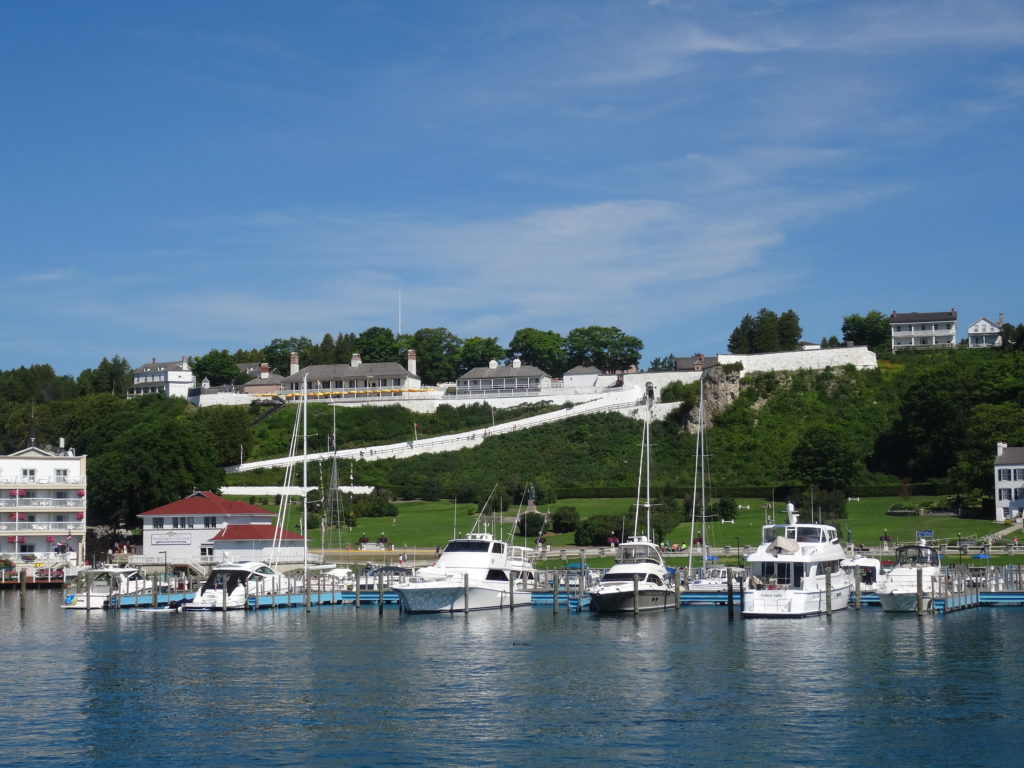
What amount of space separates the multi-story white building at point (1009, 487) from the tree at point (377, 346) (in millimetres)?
103053

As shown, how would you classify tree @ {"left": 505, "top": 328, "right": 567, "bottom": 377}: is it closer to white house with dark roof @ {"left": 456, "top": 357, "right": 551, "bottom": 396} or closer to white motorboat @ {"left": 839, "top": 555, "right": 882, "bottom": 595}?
white house with dark roof @ {"left": 456, "top": 357, "right": 551, "bottom": 396}

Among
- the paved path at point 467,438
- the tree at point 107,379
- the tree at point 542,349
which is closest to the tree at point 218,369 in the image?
the tree at point 107,379

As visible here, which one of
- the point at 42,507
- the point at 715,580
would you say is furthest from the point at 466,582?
the point at 42,507

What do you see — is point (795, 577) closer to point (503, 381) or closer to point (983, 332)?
point (503, 381)

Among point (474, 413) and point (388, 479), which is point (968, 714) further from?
point (474, 413)

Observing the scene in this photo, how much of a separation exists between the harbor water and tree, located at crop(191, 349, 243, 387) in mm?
134422

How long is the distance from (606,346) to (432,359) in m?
25.4

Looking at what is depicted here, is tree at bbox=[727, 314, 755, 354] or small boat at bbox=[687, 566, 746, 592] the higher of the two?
tree at bbox=[727, 314, 755, 354]

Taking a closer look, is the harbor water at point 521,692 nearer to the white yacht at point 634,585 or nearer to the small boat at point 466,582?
the white yacht at point 634,585

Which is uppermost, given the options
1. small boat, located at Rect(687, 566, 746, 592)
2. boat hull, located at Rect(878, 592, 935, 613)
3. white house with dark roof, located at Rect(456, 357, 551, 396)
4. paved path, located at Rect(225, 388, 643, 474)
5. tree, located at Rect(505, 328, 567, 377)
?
tree, located at Rect(505, 328, 567, 377)

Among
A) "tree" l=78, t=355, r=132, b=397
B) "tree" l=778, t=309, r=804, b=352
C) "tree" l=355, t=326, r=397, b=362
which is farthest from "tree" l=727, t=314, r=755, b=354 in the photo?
"tree" l=78, t=355, r=132, b=397

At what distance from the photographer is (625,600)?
63531 mm

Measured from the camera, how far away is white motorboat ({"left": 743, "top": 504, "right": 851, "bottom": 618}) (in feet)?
197

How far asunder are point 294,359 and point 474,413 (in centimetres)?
4070
